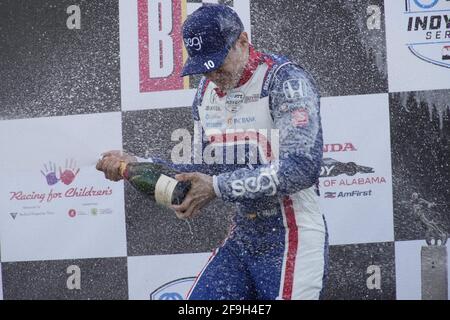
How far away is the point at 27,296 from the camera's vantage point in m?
4.04

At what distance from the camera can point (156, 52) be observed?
12.9 ft

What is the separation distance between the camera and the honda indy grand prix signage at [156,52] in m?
3.90

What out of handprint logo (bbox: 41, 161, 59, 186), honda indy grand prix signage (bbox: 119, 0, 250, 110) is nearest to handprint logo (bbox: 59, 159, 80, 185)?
handprint logo (bbox: 41, 161, 59, 186)

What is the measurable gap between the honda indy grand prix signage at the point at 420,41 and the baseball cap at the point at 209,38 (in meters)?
1.10

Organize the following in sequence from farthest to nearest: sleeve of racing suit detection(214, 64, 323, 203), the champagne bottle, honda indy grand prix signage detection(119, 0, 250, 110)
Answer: honda indy grand prix signage detection(119, 0, 250, 110) → the champagne bottle → sleeve of racing suit detection(214, 64, 323, 203)

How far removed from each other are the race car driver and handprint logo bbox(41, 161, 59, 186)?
1208 mm

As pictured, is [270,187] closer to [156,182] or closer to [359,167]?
[156,182]

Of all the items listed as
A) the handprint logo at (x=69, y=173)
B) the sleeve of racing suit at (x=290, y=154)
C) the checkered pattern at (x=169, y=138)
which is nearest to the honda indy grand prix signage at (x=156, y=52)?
the checkered pattern at (x=169, y=138)

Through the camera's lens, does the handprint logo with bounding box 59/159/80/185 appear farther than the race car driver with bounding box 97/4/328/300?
Yes

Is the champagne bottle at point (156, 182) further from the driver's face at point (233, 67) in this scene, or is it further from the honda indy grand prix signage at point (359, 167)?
the honda indy grand prix signage at point (359, 167)

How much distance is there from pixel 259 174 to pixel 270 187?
59 millimetres

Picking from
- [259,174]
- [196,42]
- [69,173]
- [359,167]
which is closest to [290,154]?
[259,174]

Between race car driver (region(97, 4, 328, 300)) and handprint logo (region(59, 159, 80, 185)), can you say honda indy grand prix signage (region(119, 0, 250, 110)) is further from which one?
race car driver (region(97, 4, 328, 300))

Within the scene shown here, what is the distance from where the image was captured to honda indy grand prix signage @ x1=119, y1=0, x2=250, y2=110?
3904 mm
